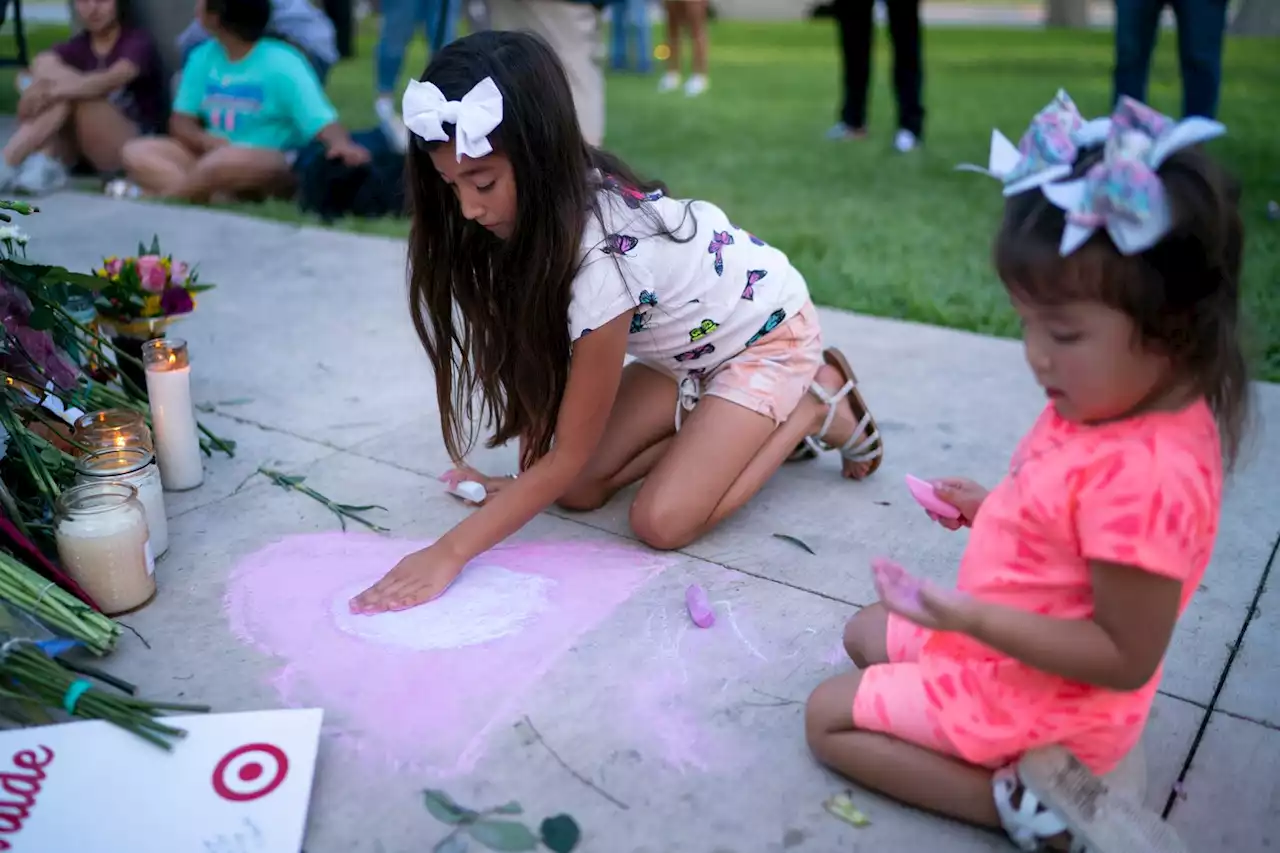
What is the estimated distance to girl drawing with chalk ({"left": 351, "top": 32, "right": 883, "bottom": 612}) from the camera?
194 cm

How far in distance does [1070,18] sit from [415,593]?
19096 mm

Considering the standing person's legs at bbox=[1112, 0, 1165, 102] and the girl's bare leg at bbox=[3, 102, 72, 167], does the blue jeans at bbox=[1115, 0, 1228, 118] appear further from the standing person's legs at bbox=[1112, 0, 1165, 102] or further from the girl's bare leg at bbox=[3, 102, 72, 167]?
the girl's bare leg at bbox=[3, 102, 72, 167]

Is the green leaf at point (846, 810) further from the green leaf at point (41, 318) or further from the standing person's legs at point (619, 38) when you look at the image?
the standing person's legs at point (619, 38)

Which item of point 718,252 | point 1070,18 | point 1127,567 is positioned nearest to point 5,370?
point 718,252

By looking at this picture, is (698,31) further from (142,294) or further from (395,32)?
(142,294)

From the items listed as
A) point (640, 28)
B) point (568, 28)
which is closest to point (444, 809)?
point (568, 28)

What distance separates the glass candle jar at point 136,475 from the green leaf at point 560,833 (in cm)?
106

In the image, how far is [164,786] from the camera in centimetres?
157

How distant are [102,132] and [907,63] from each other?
14.9 ft

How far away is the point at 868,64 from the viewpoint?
6.88 meters

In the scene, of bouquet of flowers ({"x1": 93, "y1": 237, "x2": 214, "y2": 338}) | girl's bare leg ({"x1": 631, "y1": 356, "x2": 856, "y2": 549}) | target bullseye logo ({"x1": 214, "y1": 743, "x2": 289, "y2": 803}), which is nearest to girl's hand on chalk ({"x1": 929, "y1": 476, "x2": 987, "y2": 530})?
girl's bare leg ({"x1": 631, "y1": 356, "x2": 856, "y2": 549})

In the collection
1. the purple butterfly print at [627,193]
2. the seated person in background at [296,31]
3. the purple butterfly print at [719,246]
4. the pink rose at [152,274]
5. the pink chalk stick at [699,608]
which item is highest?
the seated person in background at [296,31]

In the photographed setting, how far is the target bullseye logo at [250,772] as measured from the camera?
1.56 m

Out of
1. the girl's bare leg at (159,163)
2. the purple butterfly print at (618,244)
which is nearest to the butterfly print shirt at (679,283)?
the purple butterfly print at (618,244)
